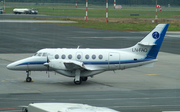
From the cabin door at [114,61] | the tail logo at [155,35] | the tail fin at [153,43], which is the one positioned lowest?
the cabin door at [114,61]

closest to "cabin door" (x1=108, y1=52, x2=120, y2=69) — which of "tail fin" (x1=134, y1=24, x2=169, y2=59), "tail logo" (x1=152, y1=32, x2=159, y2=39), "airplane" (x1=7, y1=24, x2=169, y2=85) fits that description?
"airplane" (x1=7, y1=24, x2=169, y2=85)

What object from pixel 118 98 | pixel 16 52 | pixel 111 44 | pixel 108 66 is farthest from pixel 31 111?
pixel 111 44

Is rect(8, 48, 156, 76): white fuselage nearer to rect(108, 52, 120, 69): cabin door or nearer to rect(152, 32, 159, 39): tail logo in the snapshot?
rect(108, 52, 120, 69): cabin door

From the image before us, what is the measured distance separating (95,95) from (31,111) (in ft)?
41.6

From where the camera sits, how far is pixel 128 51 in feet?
96.7

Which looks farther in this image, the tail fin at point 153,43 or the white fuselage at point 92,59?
the tail fin at point 153,43

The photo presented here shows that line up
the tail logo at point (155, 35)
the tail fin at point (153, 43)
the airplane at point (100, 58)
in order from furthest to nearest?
the tail logo at point (155, 35)
the tail fin at point (153, 43)
the airplane at point (100, 58)

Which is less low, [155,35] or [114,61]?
[155,35]

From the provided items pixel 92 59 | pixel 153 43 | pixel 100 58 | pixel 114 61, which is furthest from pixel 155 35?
pixel 92 59

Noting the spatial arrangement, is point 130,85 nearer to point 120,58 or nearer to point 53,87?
point 120,58

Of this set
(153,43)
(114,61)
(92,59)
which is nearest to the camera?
(114,61)

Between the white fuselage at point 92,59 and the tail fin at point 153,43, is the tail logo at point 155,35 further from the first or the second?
the white fuselage at point 92,59

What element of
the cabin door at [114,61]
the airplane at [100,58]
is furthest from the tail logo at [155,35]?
the cabin door at [114,61]

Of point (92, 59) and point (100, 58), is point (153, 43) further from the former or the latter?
point (92, 59)
